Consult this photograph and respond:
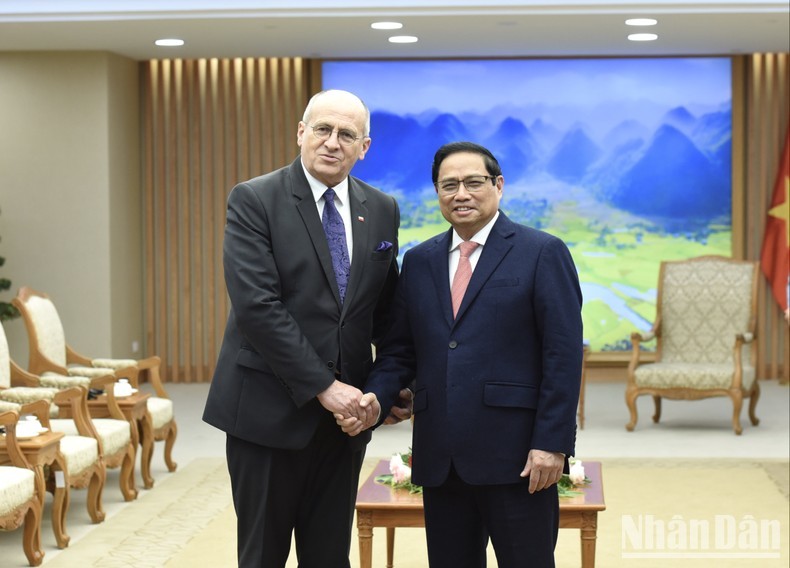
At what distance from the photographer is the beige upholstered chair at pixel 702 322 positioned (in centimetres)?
858

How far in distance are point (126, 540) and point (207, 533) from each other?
1.26 ft

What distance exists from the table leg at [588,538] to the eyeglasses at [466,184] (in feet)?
6.36

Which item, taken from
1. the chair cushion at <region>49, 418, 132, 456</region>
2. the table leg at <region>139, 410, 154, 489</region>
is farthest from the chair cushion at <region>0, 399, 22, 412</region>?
the table leg at <region>139, 410, 154, 489</region>

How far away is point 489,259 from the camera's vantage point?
3016mm

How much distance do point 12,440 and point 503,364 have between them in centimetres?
306

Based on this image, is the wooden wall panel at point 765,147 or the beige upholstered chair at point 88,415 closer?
the beige upholstered chair at point 88,415

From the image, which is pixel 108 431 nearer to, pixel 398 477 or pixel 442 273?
pixel 398 477

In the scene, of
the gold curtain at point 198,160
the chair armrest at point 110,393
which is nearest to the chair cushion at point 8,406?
the chair armrest at point 110,393

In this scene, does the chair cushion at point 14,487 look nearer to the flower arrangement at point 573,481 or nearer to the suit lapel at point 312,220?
the flower arrangement at point 573,481

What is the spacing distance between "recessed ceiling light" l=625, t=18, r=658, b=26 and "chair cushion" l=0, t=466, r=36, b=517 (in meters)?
5.95

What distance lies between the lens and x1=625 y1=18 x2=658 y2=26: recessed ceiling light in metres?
9.09

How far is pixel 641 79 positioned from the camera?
11.1 metres

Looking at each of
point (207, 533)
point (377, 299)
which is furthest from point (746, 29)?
point (377, 299)

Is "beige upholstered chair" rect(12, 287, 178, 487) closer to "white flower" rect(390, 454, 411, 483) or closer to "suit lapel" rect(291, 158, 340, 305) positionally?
"white flower" rect(390, 454, 411, 483)
